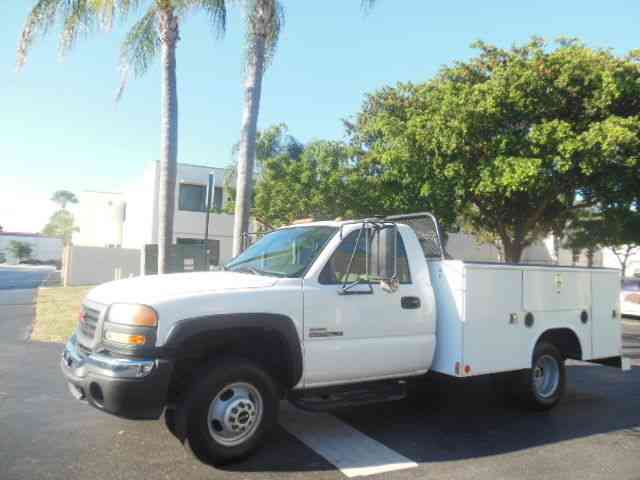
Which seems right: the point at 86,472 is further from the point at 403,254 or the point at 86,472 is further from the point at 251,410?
the point at 403,254

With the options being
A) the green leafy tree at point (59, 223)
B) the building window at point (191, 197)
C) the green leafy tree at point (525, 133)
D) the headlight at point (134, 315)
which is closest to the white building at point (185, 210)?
the building window at point (191, 197)

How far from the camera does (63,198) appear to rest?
142500mm

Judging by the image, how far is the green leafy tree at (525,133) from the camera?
12984 millimetres

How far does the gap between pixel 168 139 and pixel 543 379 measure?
8.82 metres

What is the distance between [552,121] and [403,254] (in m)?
9.44

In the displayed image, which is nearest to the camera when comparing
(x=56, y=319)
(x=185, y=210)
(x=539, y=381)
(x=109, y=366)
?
(x=109, y=366)

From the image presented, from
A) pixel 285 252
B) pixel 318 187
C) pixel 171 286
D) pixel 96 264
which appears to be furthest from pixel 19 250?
pixel 171 286

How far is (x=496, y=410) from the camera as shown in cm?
654

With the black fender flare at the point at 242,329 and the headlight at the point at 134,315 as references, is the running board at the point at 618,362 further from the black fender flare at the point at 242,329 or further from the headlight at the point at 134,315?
the headlight at the point at 134,315

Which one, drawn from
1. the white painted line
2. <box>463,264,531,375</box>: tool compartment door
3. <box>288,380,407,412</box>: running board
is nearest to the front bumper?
<box>288,380,407,412</box>: running board

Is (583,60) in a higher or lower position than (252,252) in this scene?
higher

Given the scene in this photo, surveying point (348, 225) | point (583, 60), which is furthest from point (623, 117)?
point (348, 225)

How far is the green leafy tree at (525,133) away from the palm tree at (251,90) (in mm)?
3871

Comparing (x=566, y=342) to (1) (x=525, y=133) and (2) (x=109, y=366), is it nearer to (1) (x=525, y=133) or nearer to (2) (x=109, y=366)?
(2) (x=109, y=366)
